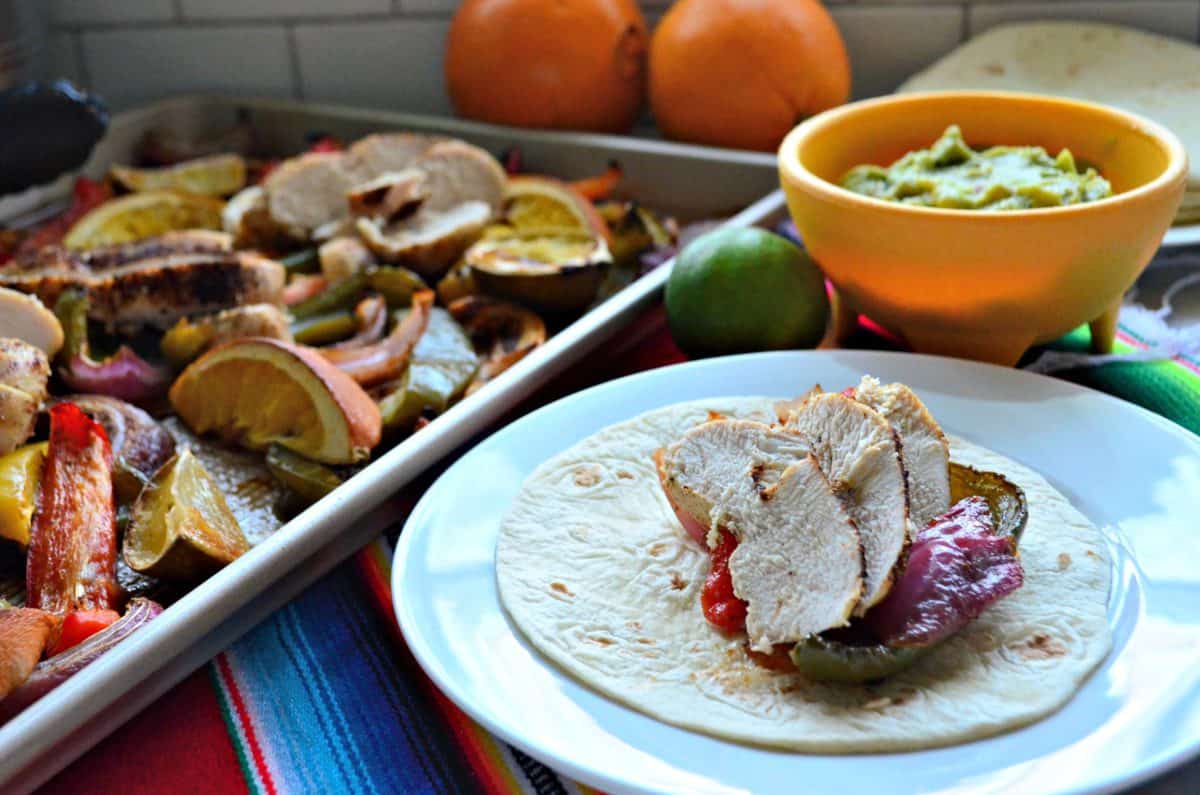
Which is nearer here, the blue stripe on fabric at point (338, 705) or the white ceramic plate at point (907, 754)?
the white ceramic plate at point (907, 754)

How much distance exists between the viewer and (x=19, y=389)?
134 cm

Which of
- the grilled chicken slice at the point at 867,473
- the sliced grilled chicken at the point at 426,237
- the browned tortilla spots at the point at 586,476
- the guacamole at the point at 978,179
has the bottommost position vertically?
the sliced grilled chicken at the point at 426,237

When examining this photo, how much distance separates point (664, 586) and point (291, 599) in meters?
0.41

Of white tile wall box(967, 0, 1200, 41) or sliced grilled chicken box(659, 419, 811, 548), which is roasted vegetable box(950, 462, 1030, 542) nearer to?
sliced grilled chicken box(659, 419, 811, 548)

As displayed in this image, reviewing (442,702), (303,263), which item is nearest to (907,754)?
(442,702)

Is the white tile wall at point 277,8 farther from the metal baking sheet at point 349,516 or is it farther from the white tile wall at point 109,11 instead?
the metal baking sheet at point 349,516

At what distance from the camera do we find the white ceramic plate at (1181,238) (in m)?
1.69

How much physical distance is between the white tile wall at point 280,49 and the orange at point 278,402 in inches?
61.2

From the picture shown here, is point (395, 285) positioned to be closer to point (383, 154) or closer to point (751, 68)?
point (383, 154)

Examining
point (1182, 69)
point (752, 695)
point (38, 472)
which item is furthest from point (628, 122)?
point (752, 695)

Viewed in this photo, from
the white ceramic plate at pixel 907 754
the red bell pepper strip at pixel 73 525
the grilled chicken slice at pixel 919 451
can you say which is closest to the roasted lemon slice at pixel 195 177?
the red bell pepper strip at pixel 73 525

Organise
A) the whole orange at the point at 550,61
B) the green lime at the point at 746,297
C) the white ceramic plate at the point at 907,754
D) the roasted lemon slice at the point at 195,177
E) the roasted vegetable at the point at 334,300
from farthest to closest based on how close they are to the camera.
Answer: the whole orange at the point at 550,61 < the roasted lemon slice at the point at 195,177 < the roasted vegetable at the point at 334,300 < the green lime at the point at 746,297 < the white ceramic plate at the point at 907,754

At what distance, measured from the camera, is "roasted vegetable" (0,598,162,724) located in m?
0.98

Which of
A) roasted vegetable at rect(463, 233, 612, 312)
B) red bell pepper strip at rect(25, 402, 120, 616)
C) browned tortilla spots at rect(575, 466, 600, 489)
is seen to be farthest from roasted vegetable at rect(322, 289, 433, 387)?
browned tortilla spots at rect(575, 466, 600, 489)
